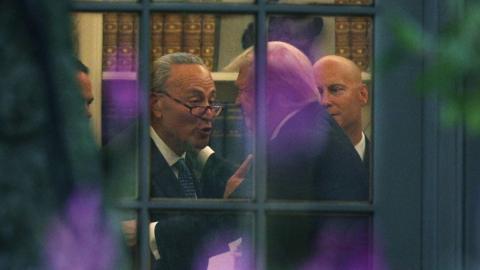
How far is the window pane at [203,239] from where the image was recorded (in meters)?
3.88

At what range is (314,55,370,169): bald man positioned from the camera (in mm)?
3904

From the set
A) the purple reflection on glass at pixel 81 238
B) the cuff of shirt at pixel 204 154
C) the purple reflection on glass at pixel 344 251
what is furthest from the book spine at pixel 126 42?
the purple reflection on glass at pixel 81 238

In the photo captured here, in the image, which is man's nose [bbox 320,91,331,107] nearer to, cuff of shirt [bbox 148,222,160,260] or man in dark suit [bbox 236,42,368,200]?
man in dark suit [bbox 236,42,368,200]

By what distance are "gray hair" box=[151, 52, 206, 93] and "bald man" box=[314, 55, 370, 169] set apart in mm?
367

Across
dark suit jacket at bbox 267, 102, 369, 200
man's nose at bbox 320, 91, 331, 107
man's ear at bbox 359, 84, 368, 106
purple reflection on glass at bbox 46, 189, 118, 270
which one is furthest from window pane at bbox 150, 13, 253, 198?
purple reflection on glass at bbox 46, 189, 118, 270

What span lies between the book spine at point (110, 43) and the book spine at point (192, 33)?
20 cm

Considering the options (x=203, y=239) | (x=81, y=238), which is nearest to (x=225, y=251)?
(x=203, y=239)

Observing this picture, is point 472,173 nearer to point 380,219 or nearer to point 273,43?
point 380,219

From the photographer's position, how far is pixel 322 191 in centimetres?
389

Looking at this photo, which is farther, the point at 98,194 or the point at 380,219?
the point at 380,219

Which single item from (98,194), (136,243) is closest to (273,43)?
(136,243)

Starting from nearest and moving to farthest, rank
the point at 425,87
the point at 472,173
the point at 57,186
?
the point at 425,87 < the point at 57,186 < the point at 472,173

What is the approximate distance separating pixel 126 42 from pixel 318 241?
31.9 inches

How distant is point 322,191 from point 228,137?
0.32 metres
